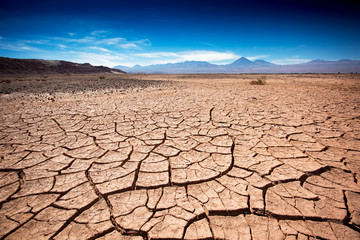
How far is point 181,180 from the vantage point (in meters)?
1.42

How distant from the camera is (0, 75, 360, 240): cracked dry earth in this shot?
1.02 m

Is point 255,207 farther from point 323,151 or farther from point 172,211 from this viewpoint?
point 323,151

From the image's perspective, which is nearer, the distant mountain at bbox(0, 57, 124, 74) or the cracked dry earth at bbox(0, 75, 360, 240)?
the cracked dry earth at bbox(0, 75, 360, 240)

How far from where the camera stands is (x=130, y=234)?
3.21 ft

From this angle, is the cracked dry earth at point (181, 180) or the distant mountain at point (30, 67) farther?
the distant mountain at point (30, 67)

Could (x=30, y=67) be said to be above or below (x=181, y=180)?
above

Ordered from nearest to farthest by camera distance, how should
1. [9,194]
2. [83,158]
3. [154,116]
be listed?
1. [9,194]
2. [83,158]
3. [154,116]

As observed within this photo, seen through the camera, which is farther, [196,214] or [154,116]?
[154,116]

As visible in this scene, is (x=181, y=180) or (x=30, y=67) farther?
(x=30, y=67)

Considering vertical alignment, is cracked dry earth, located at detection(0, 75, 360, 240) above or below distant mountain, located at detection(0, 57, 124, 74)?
below

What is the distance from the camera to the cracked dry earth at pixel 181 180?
1021 mm

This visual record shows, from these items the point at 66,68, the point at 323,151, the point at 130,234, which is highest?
the point at 66,68

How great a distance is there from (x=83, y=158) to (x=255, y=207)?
1.76m

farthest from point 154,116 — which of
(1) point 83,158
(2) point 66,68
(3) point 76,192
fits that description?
(2) point 66,68
